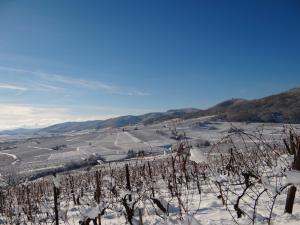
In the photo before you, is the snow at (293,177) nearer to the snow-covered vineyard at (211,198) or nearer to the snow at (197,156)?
the snow-covered vineyard at (211,198)

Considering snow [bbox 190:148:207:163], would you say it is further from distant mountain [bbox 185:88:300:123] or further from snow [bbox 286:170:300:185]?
distant mountain [bbox 185:88:300:123]

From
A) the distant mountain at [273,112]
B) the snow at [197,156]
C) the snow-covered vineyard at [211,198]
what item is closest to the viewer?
the snow at [197,156]

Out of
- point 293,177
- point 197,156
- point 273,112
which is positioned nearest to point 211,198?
point 197,156

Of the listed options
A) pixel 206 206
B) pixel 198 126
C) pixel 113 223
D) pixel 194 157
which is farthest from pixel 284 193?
pixel 198 126

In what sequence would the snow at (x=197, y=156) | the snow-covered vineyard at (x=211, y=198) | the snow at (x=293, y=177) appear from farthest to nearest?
the snow-covered vineyard at (x=211, y=198) → the snow at (x=197, y=156) → the snow at (x=293, y=177)

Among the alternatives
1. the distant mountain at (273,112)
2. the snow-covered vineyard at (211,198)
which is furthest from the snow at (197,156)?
the distant mountain at (273,112)

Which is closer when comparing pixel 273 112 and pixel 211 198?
pixel 211 198

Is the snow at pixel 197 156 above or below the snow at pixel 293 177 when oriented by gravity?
above

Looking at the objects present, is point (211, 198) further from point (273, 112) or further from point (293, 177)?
point (273, 112)

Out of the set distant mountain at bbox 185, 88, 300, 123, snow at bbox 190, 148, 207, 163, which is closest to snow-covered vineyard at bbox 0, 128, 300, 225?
snow at bbox 190, 148, 207, 163

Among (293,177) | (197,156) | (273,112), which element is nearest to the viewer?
(293,177)

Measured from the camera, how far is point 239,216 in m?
6.87

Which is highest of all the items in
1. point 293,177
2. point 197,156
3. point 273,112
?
point 273,112

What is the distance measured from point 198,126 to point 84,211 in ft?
484
